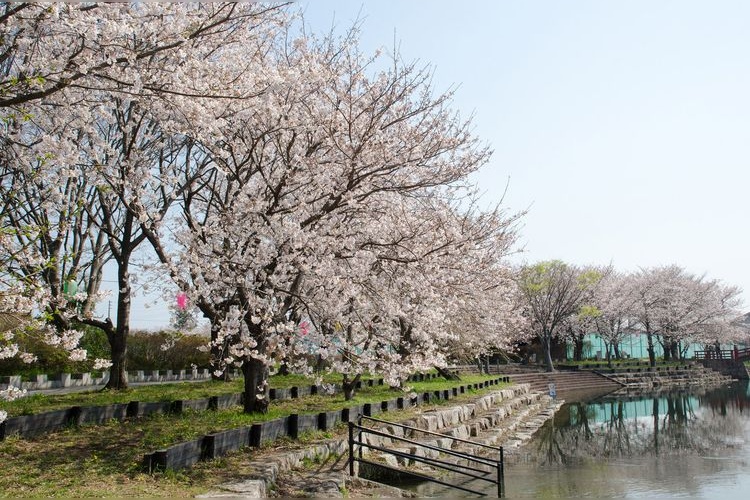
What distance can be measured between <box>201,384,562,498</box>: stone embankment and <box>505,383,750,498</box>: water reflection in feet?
4.20

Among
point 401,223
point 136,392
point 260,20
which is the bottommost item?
point 136,392

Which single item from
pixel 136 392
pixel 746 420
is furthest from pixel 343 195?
pixel 746 420

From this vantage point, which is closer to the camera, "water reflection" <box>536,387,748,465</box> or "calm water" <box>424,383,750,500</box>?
"calm water" <box>424,383,750,500</box>

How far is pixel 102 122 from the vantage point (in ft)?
52.9

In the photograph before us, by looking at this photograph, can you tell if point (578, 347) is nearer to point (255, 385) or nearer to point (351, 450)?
point (255, 385)

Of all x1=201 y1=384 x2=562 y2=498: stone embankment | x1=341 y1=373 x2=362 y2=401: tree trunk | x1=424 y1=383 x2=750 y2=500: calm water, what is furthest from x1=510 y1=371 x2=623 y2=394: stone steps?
x1=341 y1=373 x2=362 y2=401: tree trunk

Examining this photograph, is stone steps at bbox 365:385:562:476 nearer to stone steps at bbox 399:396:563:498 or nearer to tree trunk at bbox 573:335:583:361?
stone steps at bbox 399:396:563:498

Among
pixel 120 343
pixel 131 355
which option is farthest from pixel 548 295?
pixel 120 343

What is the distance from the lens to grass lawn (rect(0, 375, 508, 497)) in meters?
7.20

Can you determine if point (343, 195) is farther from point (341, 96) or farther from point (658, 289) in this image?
point (658, 289)

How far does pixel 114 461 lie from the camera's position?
8.36 meters

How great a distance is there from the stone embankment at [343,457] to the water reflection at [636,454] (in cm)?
128

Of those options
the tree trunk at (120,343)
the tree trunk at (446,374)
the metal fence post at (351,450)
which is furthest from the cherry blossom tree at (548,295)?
the metal fence post at (351,450)

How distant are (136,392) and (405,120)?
9.98m
